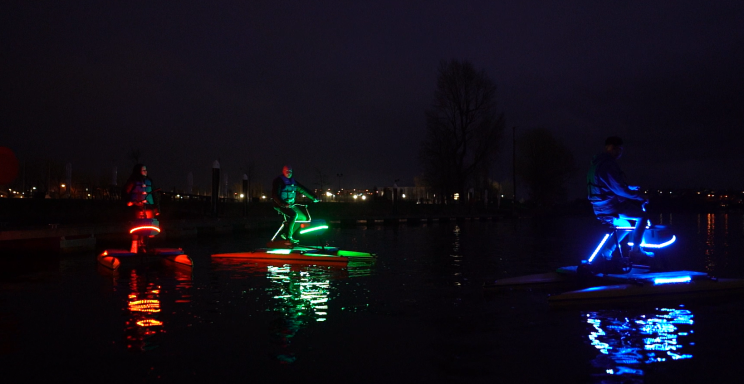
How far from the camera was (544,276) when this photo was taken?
883 centimetres

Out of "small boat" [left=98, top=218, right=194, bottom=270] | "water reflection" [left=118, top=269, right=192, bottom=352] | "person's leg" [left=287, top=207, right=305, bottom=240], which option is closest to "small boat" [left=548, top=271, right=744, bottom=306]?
"water reflection" [left=118, top=269, right=192, bottom=352]

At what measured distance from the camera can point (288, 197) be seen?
1350cm

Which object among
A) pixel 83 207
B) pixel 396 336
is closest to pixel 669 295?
pixel 396 336

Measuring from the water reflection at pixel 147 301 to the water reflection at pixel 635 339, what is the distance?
12.6ft

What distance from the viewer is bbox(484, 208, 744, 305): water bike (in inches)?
298

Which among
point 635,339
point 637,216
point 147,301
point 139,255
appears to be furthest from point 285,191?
point 635,339

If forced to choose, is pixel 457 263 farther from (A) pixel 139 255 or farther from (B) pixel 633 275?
(A) pixel 139 255

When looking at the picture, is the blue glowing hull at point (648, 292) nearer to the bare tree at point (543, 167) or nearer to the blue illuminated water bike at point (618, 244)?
the blue illuminated water bike at point (618, 244)

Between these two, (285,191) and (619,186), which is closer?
(619,186)

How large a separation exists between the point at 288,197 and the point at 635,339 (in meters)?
9.21

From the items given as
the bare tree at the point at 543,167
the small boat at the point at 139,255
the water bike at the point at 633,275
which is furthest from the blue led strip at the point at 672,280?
the bare tree at the point at 543,167

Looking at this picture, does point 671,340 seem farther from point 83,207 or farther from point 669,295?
point 83,207

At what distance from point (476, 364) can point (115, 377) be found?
272 centimetres

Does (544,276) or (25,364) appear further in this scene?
(544,276)
